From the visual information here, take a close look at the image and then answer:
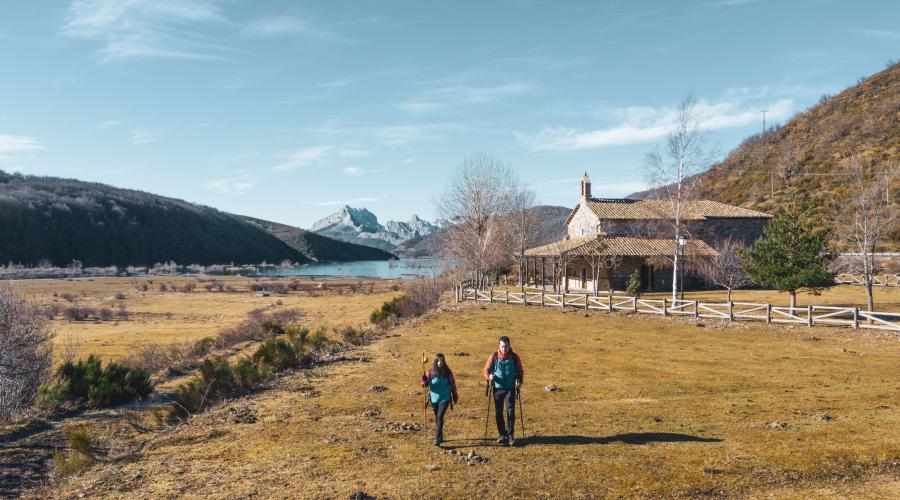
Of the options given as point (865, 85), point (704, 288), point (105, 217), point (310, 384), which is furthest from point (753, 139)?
point (105, 217)

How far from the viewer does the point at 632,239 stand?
2051 inches

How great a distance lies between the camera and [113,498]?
9047 millimetres

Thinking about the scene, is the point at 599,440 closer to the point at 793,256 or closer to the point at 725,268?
the point at 793,256

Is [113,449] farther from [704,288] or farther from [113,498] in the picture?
[704,288]

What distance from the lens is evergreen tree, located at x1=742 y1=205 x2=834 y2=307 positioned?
1232 inches

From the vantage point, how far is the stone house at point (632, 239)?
159 feet

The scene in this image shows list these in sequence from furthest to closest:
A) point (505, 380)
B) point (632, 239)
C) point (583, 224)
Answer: point (583, 224) → point (632, 239) → point (505, 380)

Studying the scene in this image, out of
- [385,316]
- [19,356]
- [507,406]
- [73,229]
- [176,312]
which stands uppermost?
[73,229]

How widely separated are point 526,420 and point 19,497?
10.1 meters

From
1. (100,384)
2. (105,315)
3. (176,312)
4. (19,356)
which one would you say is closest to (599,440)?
(100,384)

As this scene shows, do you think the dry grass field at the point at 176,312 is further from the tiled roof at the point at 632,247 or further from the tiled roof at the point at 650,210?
the tiled roof at the point at 650,210

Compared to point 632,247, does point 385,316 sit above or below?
below

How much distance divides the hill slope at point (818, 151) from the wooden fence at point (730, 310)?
5712 centimetres

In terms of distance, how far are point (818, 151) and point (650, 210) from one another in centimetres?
7961
